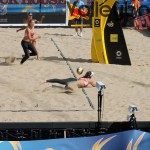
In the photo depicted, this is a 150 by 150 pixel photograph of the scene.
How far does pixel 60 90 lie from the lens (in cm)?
1112

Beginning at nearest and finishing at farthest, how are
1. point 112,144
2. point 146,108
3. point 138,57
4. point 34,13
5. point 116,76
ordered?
1. point 112,144
2. point 146,108
3. point 116,76
4. point 138,57
5. point 34,13

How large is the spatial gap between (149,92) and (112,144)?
18.9 ft

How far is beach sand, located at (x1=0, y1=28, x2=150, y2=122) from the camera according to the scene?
9492 millimetres

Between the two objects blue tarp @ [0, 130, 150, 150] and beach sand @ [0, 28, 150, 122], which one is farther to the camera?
beach sand @ [0, 28, 150, 122]

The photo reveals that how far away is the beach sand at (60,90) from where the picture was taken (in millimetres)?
9492

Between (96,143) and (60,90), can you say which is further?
(60,90)

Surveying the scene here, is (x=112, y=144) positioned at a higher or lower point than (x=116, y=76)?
higher

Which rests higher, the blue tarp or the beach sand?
the blue tarp

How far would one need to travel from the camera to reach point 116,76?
511 inches

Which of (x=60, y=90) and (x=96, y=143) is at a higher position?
(x=96, y=143)

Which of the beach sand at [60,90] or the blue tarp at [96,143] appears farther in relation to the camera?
the beach sand at [60,90]

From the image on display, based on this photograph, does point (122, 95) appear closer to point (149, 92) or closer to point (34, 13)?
point (149, 92)

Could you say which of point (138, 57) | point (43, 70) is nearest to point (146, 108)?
point (43, 70)

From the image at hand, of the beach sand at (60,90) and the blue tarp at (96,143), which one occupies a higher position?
the blue tarp at (96,143)
